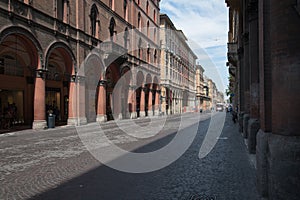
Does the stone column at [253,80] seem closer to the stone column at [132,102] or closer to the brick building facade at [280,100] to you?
the brick building facade at [280,100]

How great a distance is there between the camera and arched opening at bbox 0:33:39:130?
66.6 ft

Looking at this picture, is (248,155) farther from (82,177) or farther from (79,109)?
(79,109)

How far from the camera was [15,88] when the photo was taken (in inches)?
889

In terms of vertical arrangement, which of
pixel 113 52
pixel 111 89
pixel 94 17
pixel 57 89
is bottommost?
pixel 57 89

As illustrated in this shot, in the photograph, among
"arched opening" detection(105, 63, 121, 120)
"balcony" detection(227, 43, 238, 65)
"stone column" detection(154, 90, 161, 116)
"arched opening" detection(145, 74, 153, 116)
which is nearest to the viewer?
"balcony" detection(227, 43, 238, 65)

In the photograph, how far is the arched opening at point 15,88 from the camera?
20.3 meters

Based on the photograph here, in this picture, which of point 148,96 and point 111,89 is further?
point 148,96

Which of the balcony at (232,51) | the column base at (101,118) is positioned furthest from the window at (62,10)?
Result: the balcony at (232,51)

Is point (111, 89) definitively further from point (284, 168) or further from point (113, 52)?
point (284, 168)

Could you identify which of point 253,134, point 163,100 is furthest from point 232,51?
point 163,100

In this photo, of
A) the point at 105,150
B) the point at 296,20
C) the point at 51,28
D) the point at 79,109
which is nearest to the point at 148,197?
the point at 296,20

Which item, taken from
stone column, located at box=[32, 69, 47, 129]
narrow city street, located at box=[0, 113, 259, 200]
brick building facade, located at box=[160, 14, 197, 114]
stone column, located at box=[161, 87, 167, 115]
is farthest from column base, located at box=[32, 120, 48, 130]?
stone column, located at box=[161, 87, 167, 115]

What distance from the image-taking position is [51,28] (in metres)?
19.8

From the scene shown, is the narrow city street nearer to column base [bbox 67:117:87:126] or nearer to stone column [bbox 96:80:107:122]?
column base [bbox 67:117:87:126]
